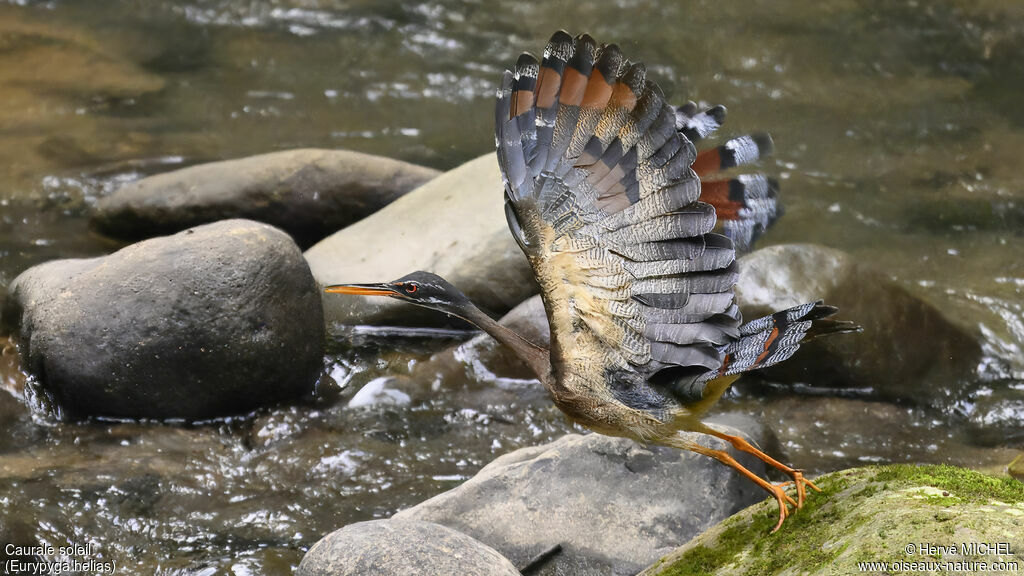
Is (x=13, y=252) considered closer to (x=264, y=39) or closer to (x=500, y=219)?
(x=500, y=219)

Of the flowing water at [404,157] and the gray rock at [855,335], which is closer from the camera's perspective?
the flowing water at [404,157]

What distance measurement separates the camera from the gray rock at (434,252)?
6.69 m

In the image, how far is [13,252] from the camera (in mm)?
7422

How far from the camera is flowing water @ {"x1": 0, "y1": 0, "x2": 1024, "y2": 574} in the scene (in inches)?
207

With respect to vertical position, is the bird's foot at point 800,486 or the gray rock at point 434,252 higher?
the bird's foot at point 800,486

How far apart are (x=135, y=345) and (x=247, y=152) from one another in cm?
395

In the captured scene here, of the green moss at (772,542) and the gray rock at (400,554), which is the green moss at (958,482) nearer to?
the green moss at (772,542)

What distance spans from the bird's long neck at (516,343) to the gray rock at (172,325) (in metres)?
2.03

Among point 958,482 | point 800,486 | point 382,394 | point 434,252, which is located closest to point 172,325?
point 382,394

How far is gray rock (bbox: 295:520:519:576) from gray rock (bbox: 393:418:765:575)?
1.67ft

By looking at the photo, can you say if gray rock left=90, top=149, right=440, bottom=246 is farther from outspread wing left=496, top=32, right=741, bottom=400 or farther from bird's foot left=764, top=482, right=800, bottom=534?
bird's foot left=764, top=482, right=800, bottom=534

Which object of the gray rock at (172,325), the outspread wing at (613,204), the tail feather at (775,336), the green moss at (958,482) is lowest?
the gray rock at (172,325)

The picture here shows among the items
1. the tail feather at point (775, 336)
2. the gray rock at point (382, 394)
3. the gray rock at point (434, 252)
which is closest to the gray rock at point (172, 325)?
the gray rock at point (382, 394)

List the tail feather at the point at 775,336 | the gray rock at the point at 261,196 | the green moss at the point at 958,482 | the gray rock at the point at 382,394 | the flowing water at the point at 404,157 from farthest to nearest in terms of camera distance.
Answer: the gray rock at the point at 261,196, the gray rock at the point at 382,394, the flowing water at the point at 404,157, the tail feather at the point at 775,336, the green moss at the point at 958,482
